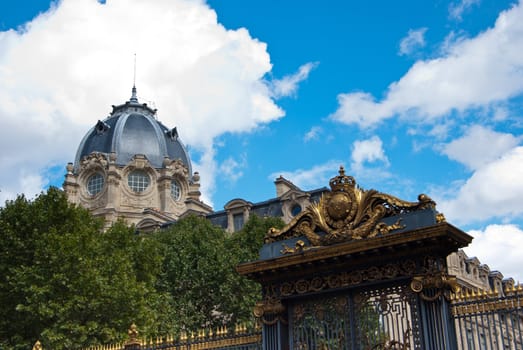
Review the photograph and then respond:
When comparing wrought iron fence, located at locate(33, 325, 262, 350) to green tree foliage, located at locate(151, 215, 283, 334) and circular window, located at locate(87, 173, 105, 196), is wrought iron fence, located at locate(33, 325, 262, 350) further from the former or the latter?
circular window, located at locate(87, 173, 105, 196)

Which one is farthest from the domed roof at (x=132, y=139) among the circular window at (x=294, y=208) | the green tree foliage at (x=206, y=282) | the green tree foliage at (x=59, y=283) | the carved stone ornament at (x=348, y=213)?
the carved stone ornament at (x=348, y=213)

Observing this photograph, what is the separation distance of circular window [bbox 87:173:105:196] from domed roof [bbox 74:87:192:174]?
183 centimetres

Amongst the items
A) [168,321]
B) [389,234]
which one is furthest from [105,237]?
[389,234]

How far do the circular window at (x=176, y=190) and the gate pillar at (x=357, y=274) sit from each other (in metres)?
42.3

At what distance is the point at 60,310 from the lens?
20.4m

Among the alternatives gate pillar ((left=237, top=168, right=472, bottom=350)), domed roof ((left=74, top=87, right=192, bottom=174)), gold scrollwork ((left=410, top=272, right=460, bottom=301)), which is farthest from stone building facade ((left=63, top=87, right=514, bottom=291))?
gold scrollwork ((left=410, top=272, right=460, bottom=301))

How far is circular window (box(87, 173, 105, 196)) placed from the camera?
173ft

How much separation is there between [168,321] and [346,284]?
56.3 ft

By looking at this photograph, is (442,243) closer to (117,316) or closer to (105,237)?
(117,316)

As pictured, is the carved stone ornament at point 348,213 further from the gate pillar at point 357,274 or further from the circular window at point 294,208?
the circular window at point 294,208

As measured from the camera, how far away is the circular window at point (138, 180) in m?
53.2

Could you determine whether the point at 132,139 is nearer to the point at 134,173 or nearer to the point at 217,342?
the point at 134,173

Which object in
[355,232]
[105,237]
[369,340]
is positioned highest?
[105,237]

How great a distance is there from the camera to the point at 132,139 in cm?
5497
